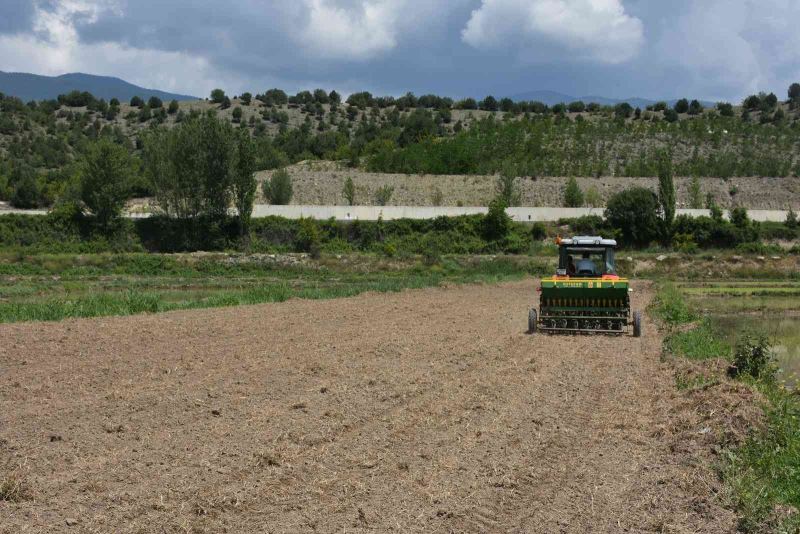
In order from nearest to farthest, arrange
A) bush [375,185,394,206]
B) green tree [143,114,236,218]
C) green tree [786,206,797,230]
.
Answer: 1. green tree [143,114,236,218]
2. green tree [786,206,797,230]
3. bush [375,185,394,206]

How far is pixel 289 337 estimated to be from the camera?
68.0ft

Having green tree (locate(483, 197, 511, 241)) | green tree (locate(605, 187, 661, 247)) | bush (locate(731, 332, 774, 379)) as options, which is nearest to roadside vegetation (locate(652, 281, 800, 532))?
bush (locate(731, 332, 774, 379))

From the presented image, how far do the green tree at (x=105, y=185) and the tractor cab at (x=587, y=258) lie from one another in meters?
45.7

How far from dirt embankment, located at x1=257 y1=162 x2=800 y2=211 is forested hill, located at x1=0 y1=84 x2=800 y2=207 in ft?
8.40

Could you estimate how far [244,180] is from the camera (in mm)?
63031

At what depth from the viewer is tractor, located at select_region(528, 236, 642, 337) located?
2248cm

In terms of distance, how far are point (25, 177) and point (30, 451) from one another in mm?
77103

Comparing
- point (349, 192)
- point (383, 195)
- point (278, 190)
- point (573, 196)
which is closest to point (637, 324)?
point (349, 192)

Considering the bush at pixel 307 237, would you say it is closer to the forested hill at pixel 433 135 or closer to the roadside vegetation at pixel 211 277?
the roadside vegetation at pixel 211 277

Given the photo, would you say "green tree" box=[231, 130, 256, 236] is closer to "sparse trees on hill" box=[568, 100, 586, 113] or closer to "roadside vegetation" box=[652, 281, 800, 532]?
"roadside vegetation" box=[652, 281, 800, 532]

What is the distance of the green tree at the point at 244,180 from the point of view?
206 feet

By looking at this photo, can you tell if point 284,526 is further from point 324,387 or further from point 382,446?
point 324,387

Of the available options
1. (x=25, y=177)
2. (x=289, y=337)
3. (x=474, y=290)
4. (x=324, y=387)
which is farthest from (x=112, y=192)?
(x=324, y=387)

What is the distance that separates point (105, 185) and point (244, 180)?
1008 centimetres
